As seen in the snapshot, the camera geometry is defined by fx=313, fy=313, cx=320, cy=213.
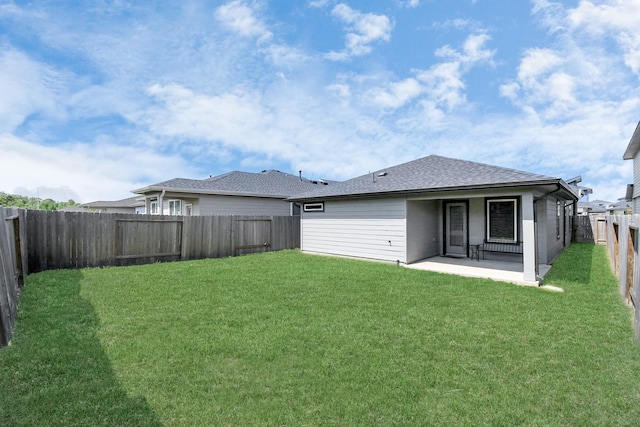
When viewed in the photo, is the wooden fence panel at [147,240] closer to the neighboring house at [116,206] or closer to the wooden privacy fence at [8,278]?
the wooden privacy fence at [8,278]

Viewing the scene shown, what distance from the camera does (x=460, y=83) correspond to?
11.3 meters

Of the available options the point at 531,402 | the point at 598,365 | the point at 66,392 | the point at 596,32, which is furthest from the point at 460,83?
the point at 66,392

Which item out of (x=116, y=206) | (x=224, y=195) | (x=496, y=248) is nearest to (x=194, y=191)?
(x=224, y=195)

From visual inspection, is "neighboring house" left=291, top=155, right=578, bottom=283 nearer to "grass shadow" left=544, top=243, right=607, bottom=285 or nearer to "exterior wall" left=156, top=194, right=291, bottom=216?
"grass shadow" left=544, top=243, right=607, bottom=285

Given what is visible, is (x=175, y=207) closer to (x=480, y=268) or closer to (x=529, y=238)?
(x=480, y=268)

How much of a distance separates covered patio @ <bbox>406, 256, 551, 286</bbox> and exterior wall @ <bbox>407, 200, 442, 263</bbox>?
34 centimetres

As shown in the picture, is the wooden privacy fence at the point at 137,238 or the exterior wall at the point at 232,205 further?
the exterior wall at the point at 232,205

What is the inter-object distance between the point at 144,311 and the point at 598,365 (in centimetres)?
605

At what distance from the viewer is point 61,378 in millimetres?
2975

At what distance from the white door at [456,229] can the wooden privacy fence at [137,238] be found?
6.69m

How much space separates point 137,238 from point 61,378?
319 inches

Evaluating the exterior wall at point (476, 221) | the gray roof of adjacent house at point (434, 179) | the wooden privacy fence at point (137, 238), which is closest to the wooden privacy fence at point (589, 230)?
the gray roof of adjacent house at point (434, 179)

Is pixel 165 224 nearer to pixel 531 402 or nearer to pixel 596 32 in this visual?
pixel 531 402

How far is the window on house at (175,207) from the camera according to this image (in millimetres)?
15797
